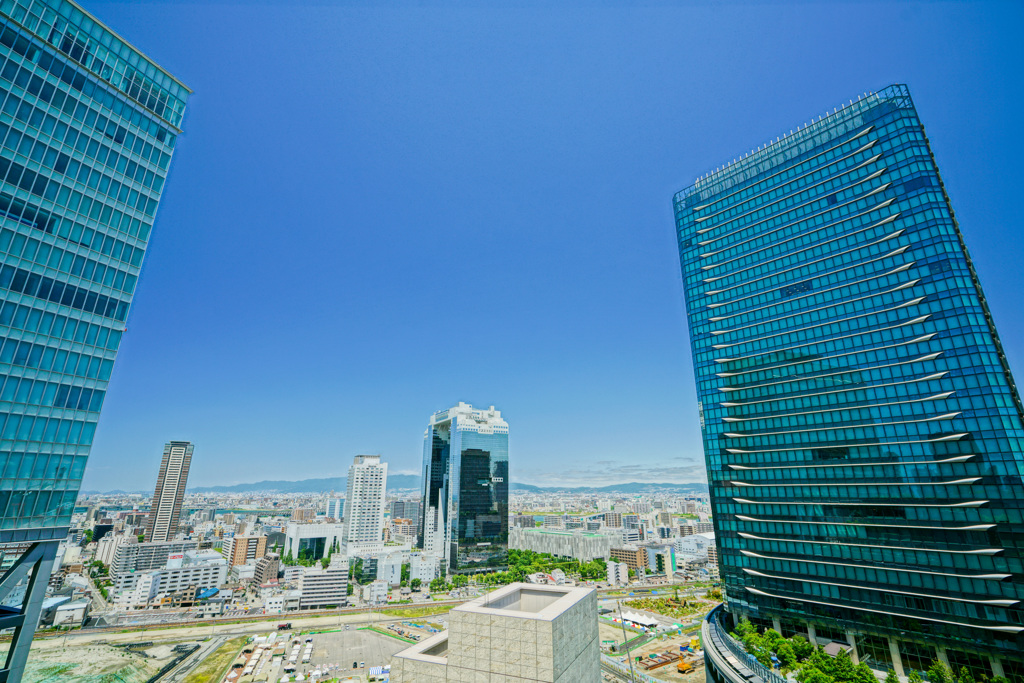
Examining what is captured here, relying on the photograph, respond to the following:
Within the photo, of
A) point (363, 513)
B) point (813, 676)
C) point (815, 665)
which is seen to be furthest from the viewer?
point (363, 513)

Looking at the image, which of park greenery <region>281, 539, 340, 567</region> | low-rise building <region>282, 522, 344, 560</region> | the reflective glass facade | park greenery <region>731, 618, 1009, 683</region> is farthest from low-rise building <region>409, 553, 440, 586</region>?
the reflective glass facade

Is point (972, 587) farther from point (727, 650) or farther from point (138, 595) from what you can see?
point (138, 595)

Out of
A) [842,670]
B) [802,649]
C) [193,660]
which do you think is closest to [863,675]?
[842,670]

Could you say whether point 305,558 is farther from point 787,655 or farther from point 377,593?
point 787,655

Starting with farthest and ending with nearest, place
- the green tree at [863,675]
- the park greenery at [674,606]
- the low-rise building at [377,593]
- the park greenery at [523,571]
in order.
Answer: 1. the park greenery at [523,571]
2. the low-rise building at [377,593]
3. the park greenery at [674,606]
4. the green tree at [863,675]

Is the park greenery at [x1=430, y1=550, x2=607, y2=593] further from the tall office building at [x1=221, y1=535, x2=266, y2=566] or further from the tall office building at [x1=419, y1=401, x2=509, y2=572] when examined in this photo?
the tall office building at [x1=221, y1=535, x2=266, y2=566]

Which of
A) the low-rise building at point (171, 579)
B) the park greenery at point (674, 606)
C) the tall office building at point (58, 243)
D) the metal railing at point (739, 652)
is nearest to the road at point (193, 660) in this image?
the low-rise building at point (171, 579)

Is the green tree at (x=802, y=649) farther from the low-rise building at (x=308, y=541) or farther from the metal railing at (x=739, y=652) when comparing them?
the low-rise building at (x=308, y=541)
